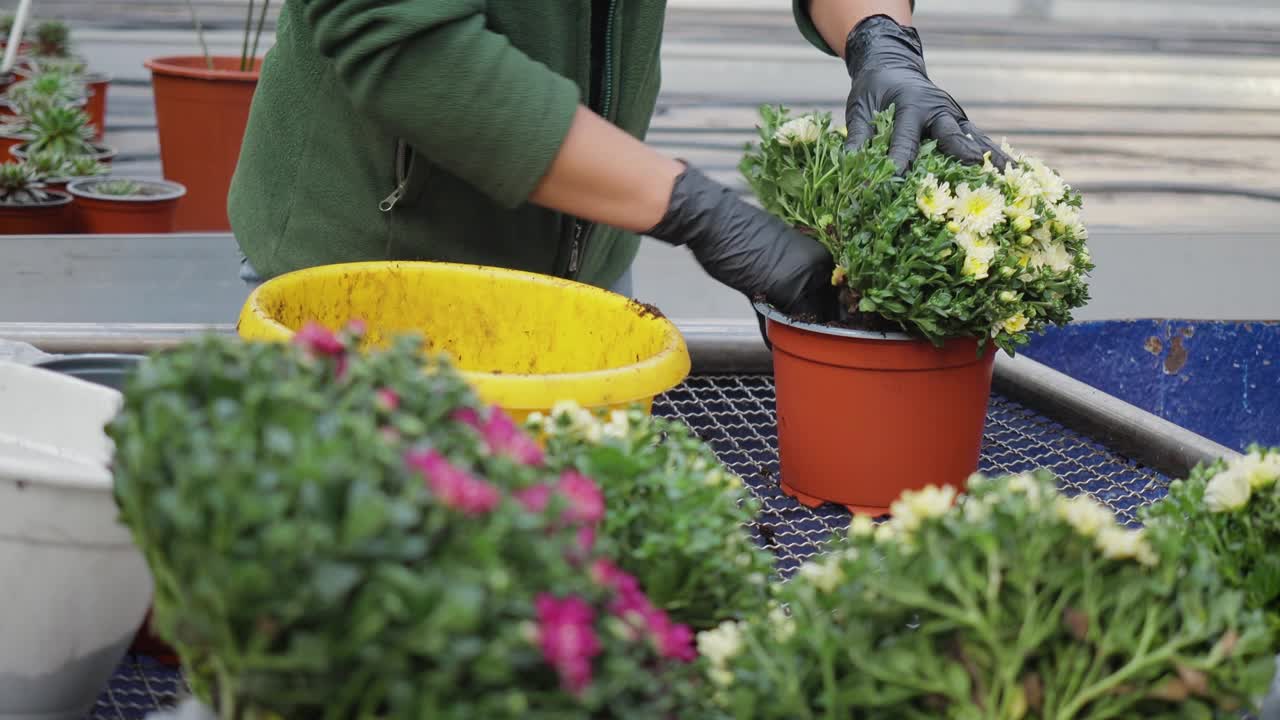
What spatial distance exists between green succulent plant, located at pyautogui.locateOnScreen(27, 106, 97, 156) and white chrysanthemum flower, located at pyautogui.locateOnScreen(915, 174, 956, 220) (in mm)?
3285

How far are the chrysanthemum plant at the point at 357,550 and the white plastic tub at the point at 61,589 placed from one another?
7.1 inches

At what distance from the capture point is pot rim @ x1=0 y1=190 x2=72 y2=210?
10.2 ft

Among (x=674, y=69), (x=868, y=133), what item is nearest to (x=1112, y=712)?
(x=868, y=133)

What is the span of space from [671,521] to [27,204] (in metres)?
2.99

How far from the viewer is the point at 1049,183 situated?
1.30 m

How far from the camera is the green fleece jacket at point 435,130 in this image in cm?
116

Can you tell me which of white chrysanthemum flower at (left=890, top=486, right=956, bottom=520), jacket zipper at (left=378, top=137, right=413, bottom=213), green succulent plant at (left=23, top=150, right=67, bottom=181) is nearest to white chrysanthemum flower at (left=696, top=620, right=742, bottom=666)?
white chrysanthemum flower at (left=890, top=486, right=956, bottom=520)

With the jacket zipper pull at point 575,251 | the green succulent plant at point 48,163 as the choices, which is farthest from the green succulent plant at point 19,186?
the jacket zipper pull at point 575,251

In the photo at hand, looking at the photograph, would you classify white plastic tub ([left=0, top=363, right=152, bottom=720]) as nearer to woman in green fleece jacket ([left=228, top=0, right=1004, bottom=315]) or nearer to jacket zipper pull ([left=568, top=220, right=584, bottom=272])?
woman in green fleece jacket ([left=228, top=0, right=1004, bottom=315])

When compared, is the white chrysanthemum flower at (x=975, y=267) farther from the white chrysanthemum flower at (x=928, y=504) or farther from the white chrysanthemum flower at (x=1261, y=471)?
the white chrysanthemum flower at (x=928, y=504)

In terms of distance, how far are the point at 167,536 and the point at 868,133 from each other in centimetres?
115

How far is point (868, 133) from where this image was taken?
4.88ft

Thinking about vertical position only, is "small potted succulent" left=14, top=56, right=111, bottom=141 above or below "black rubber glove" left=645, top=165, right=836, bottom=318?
below

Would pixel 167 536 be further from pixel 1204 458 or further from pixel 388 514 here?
pixel 1204 458
